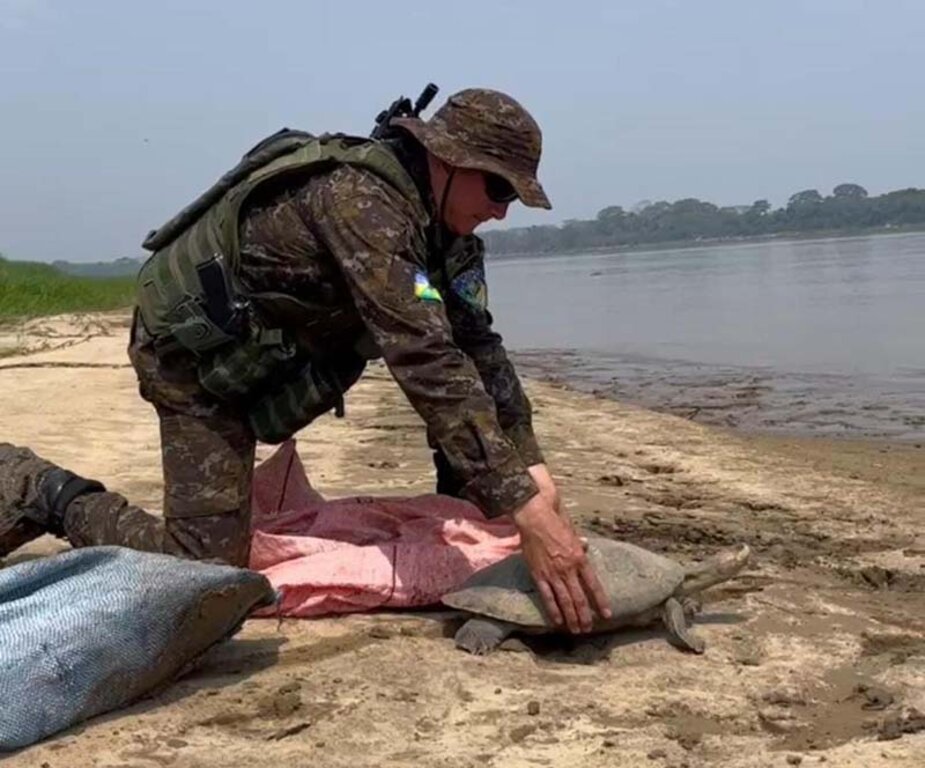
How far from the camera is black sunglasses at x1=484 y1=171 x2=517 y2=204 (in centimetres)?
346

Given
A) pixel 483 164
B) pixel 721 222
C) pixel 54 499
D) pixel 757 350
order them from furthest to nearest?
1. pixel 721 222
2. pixel 757 350
3. pixel 54 499
4. pixel 483 164

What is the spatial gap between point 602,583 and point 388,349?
35.9 inches

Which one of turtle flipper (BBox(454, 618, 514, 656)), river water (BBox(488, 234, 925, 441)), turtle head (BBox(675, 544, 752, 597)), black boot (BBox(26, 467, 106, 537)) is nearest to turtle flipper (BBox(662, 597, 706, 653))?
turtle head (BBox(675, 544, 752, 597))

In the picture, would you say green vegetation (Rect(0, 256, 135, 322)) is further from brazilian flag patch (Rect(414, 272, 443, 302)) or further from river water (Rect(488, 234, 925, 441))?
brazilian flag patch (Rect(414, 272, 443, 302))

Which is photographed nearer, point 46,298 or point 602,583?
point 602,583

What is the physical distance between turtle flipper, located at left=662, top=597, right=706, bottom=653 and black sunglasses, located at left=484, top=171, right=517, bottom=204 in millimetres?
1251

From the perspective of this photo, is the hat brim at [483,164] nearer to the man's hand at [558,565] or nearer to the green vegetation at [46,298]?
the man's hand at [558,565]

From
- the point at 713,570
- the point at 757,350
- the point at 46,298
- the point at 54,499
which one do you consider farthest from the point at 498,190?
the point at 46,298

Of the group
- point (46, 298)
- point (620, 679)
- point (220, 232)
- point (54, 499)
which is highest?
point (220, 232)

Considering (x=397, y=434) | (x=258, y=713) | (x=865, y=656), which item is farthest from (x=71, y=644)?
(x=397, y=434)

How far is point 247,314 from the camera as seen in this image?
362cm

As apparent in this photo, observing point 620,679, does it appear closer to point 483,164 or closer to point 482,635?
point 482,635

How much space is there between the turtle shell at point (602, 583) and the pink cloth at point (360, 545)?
205mm

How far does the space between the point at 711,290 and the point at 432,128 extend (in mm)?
28345
